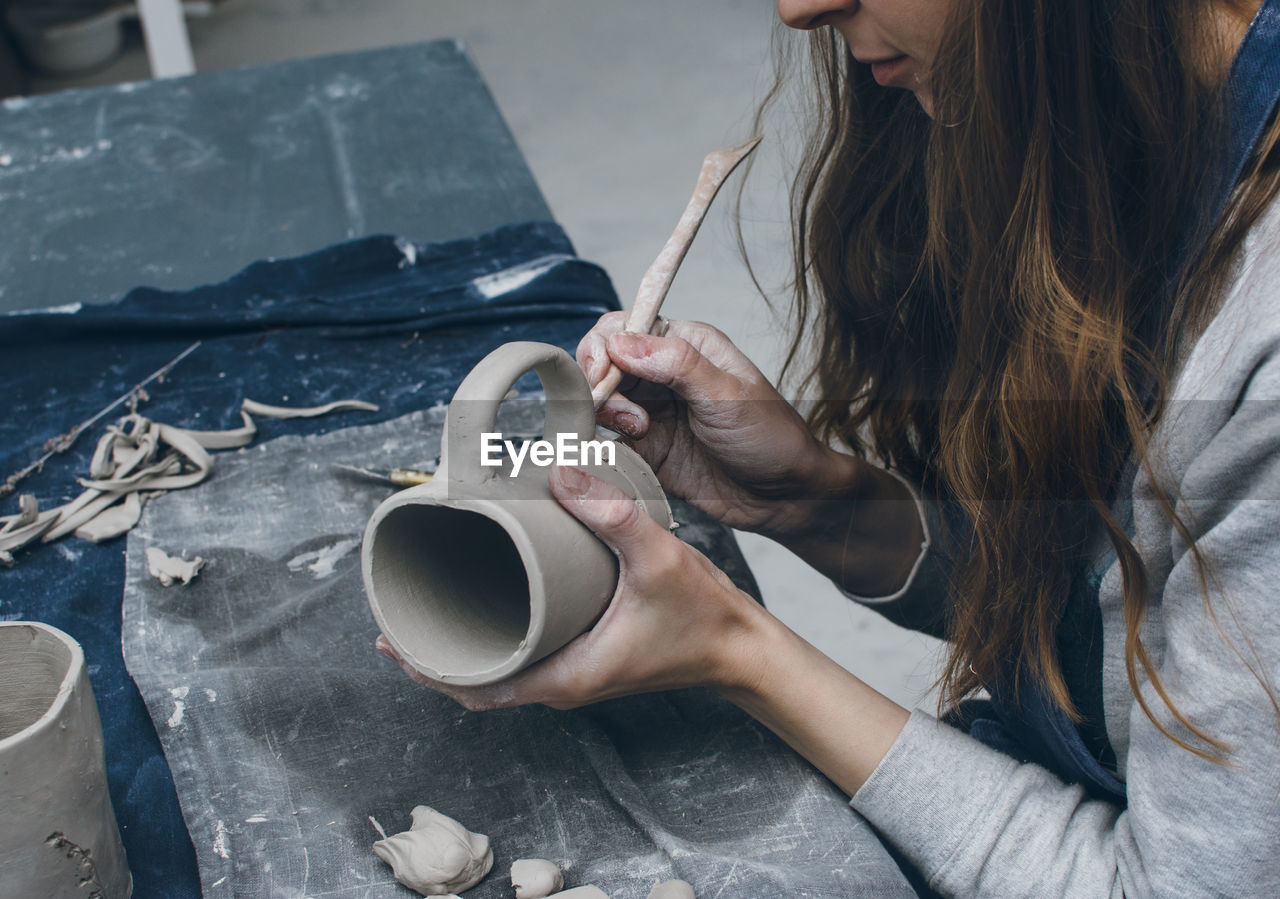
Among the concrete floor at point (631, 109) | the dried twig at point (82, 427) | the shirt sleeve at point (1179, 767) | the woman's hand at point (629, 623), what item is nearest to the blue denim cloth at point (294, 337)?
the dried twig at point (82, 427)

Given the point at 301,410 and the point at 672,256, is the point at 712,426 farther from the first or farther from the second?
the point at 301,410

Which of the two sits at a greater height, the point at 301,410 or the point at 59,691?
the point at 59,691

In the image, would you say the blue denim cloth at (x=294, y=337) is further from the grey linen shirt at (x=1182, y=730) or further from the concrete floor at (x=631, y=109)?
the concrete floor at (x=631, y=109)

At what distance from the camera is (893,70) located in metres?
0.94

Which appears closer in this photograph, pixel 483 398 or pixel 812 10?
pixel 483 398

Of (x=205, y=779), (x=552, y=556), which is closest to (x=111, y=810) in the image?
(x=205, y=779)

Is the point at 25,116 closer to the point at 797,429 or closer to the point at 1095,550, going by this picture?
the point at 797,429

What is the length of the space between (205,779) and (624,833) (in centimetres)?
38

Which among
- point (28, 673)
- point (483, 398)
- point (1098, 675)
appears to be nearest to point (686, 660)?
point (483, 398)

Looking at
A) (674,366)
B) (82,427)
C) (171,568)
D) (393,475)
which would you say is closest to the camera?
(674,366)

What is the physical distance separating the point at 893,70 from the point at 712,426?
0.41m

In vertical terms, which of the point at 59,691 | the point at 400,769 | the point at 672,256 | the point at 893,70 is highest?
the point at 893,70

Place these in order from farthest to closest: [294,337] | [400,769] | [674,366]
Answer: [294,337]
[674,366]
[400,769]

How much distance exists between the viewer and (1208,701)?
0.76m
